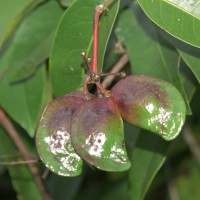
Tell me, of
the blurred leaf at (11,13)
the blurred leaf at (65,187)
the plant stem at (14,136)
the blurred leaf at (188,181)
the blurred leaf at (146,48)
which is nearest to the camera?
the blurred leaf at (146,48)

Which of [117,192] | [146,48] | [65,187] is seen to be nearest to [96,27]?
[146,48]

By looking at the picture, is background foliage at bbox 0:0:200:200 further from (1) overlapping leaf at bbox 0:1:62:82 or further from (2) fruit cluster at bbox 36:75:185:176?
(2) fruit cluster at bbox 36:75:185:176

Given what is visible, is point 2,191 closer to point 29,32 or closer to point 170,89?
point 29,32

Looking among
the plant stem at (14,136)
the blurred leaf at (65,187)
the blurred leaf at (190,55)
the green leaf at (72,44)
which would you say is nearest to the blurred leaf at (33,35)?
the plant stem at (14,136)

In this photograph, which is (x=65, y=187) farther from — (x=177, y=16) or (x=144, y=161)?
(x=177, y=16)

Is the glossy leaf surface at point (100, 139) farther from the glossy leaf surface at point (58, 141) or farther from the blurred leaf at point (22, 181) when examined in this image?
the blurred leaf at point (22, 181)

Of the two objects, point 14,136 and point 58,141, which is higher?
point 58,141

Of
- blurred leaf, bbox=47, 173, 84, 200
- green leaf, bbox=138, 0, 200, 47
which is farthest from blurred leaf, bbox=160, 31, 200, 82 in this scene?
blurred leaf, bbox=47, 173, 84, 200
